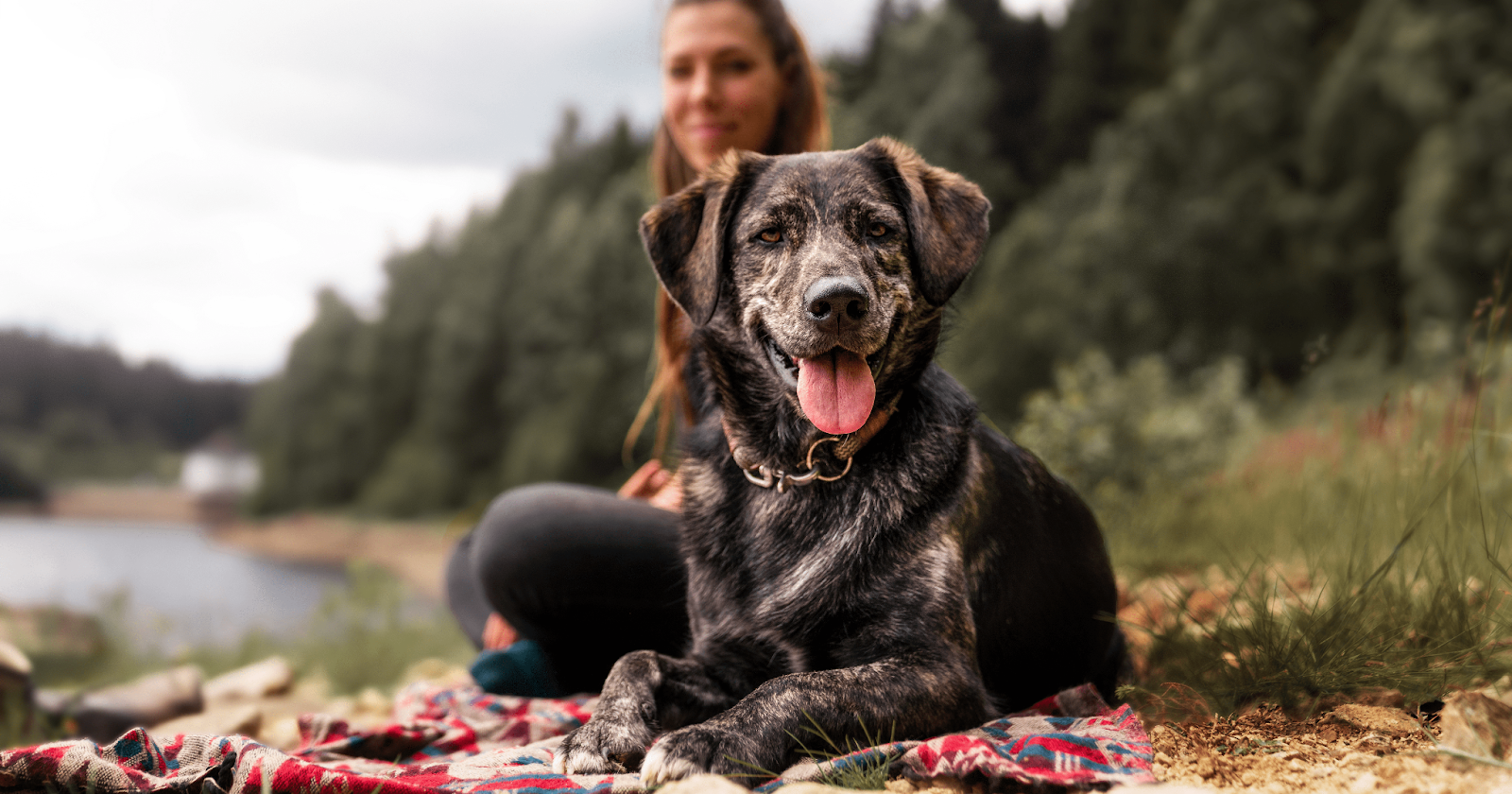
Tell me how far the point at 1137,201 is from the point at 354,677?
18.5 meters

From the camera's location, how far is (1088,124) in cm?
2561

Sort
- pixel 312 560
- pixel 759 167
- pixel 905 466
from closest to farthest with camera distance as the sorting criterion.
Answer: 1. pixel 905 466
2. pixel 759 167
3. pixel 312 560

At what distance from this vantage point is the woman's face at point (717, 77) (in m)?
3.84

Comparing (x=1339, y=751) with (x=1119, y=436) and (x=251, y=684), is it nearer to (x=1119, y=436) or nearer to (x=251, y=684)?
(x=251, y=684)

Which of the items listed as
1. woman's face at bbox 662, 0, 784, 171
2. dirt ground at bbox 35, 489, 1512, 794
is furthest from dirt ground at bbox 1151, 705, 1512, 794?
woman's face at bbox 662, 0, 784, 171

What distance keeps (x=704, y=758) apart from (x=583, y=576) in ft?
4.85

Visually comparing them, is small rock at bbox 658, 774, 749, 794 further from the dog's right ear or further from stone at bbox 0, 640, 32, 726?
stone at bbox 0, 640, 32, 726

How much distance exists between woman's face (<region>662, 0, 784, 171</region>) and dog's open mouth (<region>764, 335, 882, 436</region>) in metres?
1.82

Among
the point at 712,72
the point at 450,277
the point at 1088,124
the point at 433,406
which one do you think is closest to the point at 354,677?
the point at 712,72

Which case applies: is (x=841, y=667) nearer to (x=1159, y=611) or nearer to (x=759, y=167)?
(x=759, y=167)

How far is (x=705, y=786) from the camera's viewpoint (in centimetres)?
176

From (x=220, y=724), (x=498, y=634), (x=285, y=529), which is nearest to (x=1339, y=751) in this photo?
(x=498, y=634)

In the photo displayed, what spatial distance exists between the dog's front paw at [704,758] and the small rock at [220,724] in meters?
2.49

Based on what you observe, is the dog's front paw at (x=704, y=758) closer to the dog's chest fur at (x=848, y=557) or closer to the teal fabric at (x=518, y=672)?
the dog's chest fur at (x=848, y=557)
